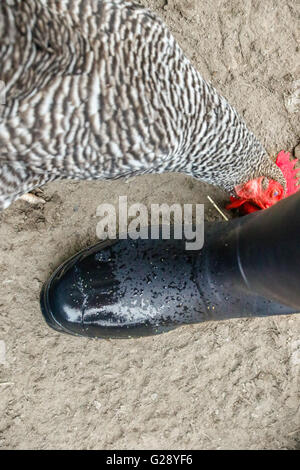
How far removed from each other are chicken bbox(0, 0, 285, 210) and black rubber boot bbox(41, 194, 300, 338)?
0.81 ft

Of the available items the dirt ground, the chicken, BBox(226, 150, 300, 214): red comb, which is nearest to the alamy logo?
the dirt ground

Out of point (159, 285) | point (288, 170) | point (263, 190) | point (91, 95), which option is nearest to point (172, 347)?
point (159, 285)

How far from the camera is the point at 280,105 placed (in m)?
1.74

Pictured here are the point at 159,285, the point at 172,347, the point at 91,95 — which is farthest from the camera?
the point at 172,347

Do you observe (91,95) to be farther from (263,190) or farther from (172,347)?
(172,347)

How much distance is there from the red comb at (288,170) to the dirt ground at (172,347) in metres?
0.08

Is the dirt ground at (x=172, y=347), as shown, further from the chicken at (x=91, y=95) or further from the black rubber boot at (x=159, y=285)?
the chicken at (x=91, y=95)

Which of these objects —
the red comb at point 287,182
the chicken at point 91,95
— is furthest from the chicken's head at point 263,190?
the chicken at point 91,95

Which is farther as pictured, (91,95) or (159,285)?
(159,285)

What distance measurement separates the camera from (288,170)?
64.9 inches

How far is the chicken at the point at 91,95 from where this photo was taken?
89 centimetres

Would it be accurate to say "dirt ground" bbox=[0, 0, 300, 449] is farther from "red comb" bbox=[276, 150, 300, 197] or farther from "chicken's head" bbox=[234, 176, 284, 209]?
"chicken's head" bbox=[234, 176, 284, 209]

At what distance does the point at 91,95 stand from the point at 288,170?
2.98ft

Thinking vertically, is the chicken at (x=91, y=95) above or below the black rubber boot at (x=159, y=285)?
above
